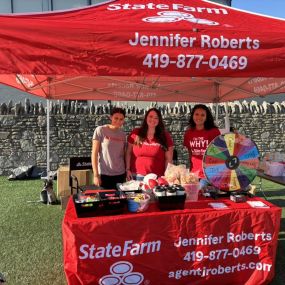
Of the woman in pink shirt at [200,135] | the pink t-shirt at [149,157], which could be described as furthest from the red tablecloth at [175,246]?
the woman in pink shirt at [200,135]

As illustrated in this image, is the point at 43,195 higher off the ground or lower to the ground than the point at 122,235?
lower

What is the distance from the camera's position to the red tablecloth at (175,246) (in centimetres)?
252

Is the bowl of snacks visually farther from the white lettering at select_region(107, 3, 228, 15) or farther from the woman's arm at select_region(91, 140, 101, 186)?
the white lettering at select_region(107, 3, 228, 15)

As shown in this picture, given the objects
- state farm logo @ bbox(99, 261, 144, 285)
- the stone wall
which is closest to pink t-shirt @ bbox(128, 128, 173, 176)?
state farm logo @ bbox(99, 261, 144, 285)

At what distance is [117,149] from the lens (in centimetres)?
402

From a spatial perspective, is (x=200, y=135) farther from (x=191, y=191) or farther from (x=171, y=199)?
(x=171, y=199)

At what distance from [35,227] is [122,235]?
2520mm

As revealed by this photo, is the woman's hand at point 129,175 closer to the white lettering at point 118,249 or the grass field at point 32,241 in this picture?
the grass field at point 32,241

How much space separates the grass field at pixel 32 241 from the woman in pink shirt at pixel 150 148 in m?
1.27

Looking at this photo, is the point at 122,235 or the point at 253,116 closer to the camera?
the point at 122,235

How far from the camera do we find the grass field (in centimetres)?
323

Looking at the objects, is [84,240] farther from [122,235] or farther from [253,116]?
[253,116]

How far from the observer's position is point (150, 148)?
11.9 feet

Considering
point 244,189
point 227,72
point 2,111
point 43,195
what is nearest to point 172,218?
point 244,189
